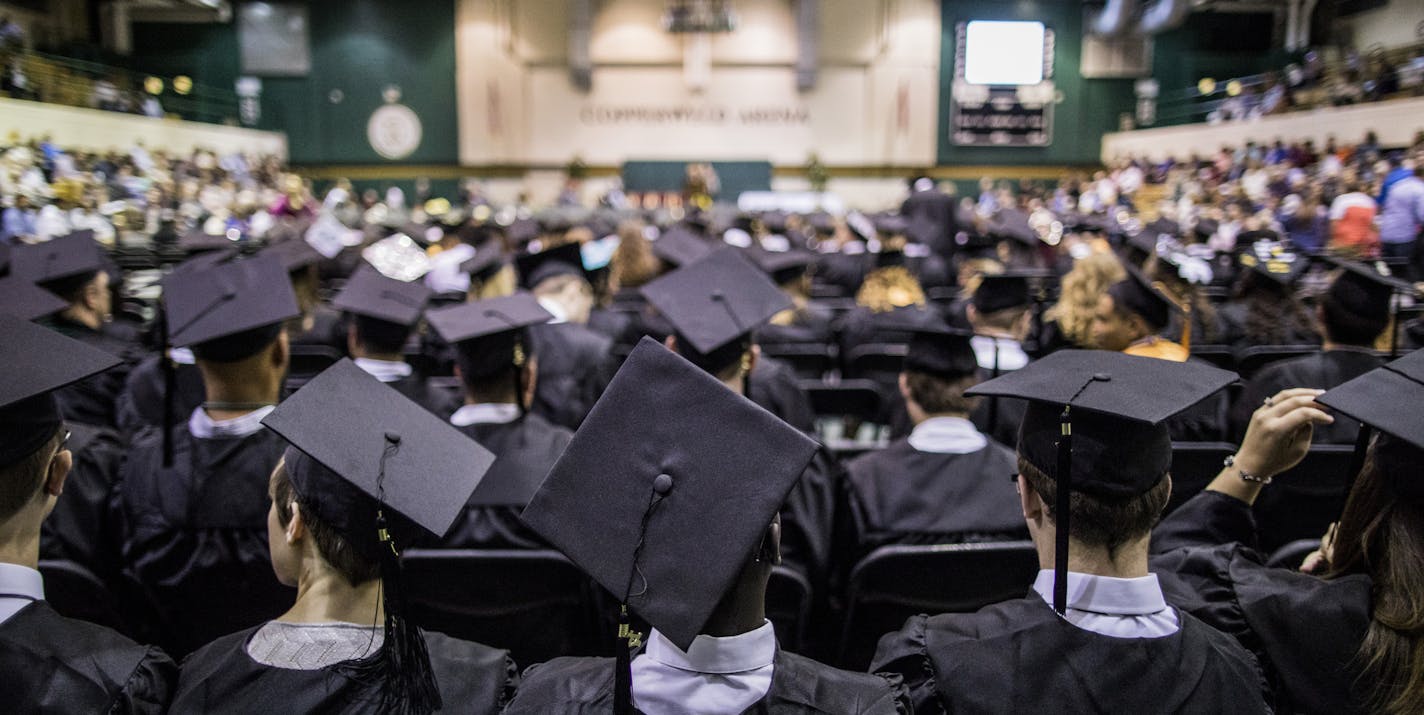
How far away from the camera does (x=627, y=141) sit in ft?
79.3

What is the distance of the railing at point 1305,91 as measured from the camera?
1469 cm

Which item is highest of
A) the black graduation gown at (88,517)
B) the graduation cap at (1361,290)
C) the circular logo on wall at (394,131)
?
the circular logo on wall at (394,131)

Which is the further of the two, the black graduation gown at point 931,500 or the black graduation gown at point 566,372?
the black graduation gown at point 566,372

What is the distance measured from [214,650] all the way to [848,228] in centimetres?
1152

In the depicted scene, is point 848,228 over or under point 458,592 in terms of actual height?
over

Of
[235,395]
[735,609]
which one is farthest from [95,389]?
[735,609]

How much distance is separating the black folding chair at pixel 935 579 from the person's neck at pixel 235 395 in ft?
6.23

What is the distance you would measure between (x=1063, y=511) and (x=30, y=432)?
1.89 m

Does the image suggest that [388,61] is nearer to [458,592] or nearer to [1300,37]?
[1300,37]

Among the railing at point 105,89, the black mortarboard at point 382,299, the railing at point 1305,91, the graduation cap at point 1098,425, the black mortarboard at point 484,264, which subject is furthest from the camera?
the railing at point 105,89

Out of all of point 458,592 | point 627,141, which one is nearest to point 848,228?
point 458,592

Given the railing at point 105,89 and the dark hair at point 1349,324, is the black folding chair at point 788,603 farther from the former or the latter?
the railing at point 105,89

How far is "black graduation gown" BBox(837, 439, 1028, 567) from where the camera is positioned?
8.63ft

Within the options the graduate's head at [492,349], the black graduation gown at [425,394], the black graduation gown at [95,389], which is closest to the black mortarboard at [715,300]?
the graduate's head at [492,349]
